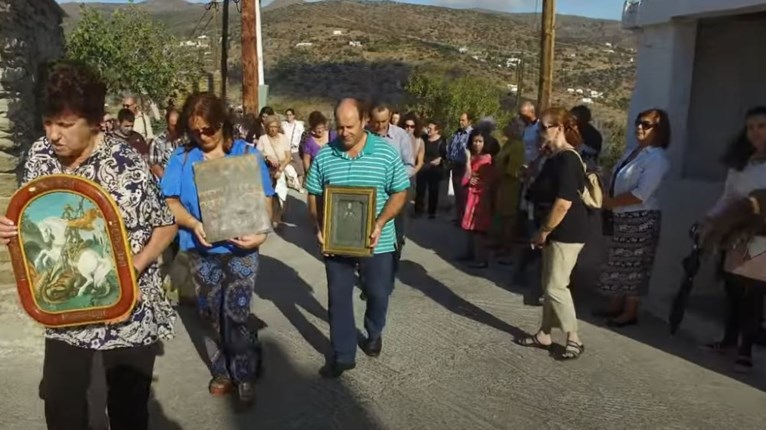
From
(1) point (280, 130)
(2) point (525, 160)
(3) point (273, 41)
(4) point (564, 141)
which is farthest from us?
(3) point (273, 41)

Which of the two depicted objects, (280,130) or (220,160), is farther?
(280,130)

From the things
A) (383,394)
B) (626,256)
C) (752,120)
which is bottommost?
(383,394)

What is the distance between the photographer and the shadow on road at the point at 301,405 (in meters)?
4.33

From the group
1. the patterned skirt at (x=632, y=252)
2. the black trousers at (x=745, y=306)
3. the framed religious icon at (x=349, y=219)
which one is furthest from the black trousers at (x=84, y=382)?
the patterned skirt at (x=632, y=252)

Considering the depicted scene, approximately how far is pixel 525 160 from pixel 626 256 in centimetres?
257

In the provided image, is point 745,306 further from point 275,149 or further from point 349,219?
point 275,149

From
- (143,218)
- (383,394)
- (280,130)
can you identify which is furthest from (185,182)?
(280,130)

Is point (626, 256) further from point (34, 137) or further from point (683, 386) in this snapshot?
point (34, 137)

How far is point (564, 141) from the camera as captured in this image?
5.11 metres

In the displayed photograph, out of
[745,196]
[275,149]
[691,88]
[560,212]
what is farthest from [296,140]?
[745,196]

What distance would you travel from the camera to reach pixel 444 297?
23.1 ft

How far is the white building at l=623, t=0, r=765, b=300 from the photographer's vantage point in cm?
718

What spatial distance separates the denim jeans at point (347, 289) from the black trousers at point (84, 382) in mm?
1816

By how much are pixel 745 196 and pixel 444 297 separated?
9.42 ft
